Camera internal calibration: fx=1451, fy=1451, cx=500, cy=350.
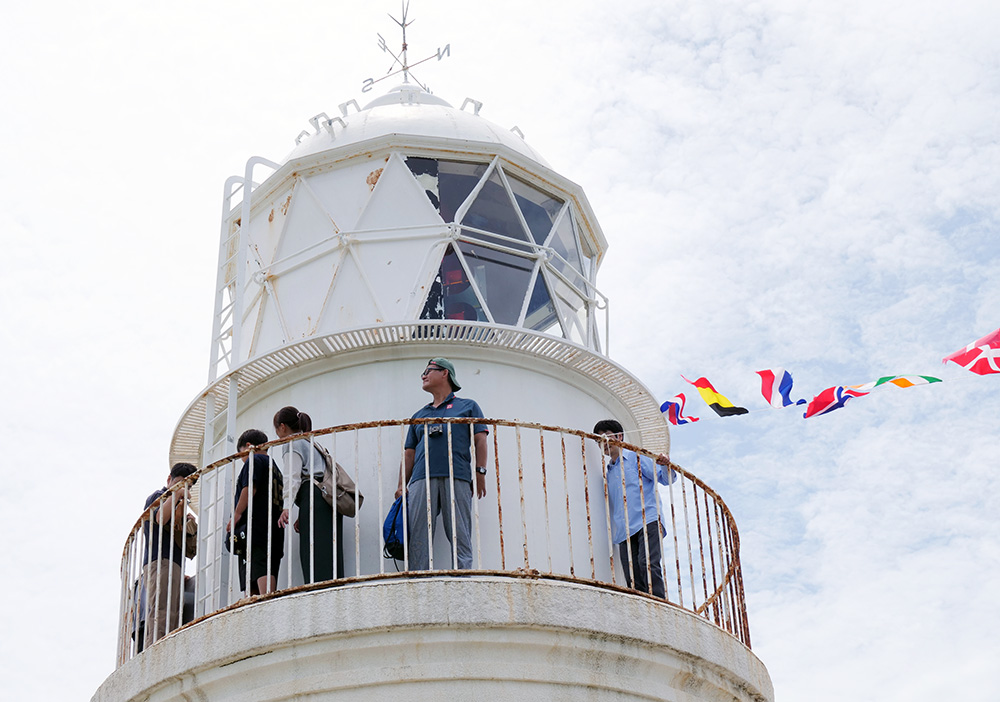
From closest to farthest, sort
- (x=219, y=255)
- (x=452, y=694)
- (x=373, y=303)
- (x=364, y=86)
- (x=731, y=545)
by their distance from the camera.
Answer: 1. (x=452, y=694)
2. (x=731, y=545)
3. (x=373, y=303)
4. (x=219, y=255)
5. (x=364, y=86)

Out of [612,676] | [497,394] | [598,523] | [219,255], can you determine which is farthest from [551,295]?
[612,676]

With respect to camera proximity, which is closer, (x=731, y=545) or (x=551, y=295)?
(x=731, y=545)

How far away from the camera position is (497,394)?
1148 centimetres

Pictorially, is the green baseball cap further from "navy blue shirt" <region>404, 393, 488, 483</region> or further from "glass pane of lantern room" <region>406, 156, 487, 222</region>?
"glass pane of lantern room" <region>406, 156, 487, 222</region>

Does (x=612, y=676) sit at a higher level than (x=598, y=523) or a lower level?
lower

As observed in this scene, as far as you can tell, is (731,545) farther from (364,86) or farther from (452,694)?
(364,86)

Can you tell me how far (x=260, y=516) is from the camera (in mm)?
10422

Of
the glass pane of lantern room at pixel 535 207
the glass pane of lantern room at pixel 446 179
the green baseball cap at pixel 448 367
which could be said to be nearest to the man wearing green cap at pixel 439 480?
the green baseball cap at pixel 448 367

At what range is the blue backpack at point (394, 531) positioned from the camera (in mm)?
10188

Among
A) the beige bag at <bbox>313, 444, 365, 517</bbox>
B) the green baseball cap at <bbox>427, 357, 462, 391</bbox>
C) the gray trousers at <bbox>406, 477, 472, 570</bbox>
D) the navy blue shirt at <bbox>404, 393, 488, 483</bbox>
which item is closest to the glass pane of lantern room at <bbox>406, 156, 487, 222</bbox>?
the green baseball cap at <bbox>427, 357, 462, 391</bbox>

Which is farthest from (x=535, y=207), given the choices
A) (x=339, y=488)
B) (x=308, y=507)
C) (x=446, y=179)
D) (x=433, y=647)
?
(x=433, y=647)

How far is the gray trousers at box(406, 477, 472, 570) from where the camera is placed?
1006cm

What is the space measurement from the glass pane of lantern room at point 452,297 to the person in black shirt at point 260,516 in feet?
6.71

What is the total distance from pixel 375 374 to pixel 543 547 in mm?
1929
